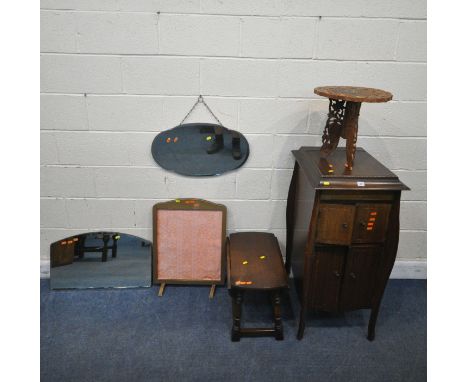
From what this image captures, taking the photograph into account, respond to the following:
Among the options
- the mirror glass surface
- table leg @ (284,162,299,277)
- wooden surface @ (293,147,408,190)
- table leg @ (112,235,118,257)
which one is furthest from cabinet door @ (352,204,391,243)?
table leg @ (112,235,118,257)

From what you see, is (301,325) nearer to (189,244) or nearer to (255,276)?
(255,276)

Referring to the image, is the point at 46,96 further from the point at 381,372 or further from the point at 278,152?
the point at 381,372

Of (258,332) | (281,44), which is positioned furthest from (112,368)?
(281,44)

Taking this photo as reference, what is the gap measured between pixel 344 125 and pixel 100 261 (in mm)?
1634

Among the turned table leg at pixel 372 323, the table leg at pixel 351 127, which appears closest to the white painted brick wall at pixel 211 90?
the table leg at pixel 351 127

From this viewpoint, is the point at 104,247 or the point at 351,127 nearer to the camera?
the point at 351,127

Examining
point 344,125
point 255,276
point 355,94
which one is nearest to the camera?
point 355,94

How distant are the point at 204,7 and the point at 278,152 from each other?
88cm

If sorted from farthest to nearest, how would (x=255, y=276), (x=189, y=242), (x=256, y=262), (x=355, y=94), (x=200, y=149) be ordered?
(x=189, y=242) < (x=200, y=149) < (x=256, y=262) < (x=255, y=276) < (x=355, y=94)

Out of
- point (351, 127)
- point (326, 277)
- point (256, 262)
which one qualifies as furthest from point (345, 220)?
point (256, 262)

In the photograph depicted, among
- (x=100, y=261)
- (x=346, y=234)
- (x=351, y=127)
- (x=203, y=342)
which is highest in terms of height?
(x=351, y=127)

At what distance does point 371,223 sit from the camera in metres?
2.02

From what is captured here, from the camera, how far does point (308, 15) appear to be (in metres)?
2.25

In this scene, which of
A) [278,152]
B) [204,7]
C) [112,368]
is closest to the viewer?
[112,368]
